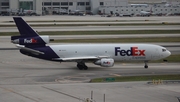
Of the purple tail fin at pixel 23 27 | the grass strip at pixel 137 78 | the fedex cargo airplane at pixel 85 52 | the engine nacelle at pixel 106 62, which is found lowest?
the grass strip at pixel 137 78

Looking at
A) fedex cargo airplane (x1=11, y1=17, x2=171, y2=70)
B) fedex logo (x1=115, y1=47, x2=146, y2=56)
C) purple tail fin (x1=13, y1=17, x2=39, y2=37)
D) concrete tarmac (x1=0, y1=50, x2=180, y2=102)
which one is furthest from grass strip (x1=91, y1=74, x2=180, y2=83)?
purple tail fin (x1=13, y1=17, x2=39, y2=37)

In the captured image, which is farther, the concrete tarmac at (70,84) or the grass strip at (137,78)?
the grass strip at (137,78)

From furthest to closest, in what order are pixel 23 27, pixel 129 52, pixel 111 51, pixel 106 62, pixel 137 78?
pixel 23 27 → pixel 129 52 → pixel 111 51 → pixel 106 62 → pixel 137 78

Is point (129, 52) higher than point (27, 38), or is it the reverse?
point (27, 38)

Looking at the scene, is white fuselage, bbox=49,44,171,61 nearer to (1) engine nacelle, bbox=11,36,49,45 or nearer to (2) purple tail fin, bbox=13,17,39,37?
(1) engine nacelle, bbox=11,36,49,45

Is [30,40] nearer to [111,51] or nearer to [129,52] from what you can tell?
[111,51]

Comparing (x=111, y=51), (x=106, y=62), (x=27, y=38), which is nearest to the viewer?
(x=106, y=62)

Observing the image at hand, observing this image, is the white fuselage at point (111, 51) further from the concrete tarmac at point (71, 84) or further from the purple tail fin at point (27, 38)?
the purple tail fin at point (27, 38)

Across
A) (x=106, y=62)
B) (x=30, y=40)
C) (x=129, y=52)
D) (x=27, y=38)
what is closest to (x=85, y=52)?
(x=106, y=62)

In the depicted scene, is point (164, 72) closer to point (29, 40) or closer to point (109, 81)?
point (109, 81)

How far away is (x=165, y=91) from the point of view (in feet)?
151

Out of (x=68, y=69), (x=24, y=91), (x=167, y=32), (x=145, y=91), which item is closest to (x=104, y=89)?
(x=145, y=91)

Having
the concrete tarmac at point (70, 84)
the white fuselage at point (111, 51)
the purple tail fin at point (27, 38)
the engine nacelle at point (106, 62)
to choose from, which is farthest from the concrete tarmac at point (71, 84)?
the purple tail fin at point (27, 38)

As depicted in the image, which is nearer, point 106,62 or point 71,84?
point 71,84
